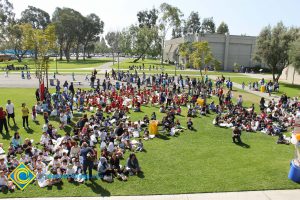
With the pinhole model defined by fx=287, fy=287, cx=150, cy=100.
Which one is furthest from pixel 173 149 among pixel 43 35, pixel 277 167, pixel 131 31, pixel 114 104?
pixel 131 31

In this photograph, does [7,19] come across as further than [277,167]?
Yes

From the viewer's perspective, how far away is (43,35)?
2367cm

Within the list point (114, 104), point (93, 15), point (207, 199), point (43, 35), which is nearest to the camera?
point (207, 199)

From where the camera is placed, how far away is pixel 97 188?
1032 centimetres

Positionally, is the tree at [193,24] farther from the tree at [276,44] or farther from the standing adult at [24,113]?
the standing adult at [24,113]

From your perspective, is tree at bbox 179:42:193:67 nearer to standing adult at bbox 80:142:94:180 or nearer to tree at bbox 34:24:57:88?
tree at bbox 34:24:57:88

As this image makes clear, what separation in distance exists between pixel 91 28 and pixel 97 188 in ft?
282

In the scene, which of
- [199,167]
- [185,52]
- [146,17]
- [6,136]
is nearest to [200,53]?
[185,52]

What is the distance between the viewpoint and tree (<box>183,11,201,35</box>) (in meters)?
119

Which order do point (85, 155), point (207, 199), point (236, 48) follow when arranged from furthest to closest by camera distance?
point (236, 48) → point (85, 155) → point (207, 199)

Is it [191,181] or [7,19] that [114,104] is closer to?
[191,181]

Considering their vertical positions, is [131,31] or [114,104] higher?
[131,31]

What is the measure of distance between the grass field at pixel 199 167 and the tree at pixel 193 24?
352 feet

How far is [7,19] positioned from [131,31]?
130 ft
